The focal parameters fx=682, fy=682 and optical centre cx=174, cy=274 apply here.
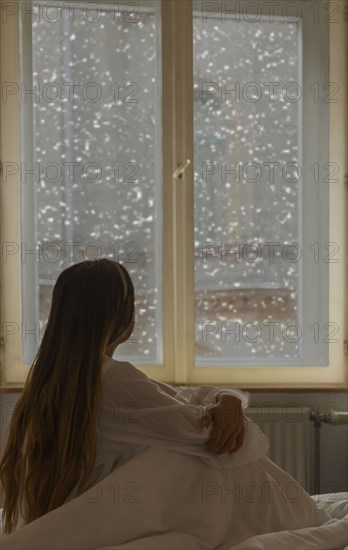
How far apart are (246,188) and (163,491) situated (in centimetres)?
167

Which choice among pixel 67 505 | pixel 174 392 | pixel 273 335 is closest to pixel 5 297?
pixel 273 335

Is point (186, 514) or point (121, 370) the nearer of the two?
point (186, 514)

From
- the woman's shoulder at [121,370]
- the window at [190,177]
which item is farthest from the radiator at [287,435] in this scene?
the woman's shoulder at [121,370]

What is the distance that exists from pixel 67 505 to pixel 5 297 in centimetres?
150

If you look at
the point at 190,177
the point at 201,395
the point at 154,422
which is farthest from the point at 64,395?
the point at 190,177

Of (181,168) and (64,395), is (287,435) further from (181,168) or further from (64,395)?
(64,395)

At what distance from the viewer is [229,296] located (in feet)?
9.20

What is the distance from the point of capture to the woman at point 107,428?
142 cm

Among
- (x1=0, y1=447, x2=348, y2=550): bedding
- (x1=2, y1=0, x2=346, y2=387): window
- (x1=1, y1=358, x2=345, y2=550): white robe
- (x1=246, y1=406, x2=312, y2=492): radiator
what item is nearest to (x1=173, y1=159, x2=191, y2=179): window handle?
(x1=2, y1=0, x2=346, y2=387): window

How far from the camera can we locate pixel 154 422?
144 centimetres

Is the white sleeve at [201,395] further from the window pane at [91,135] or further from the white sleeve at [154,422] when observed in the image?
the window pane at [91,135]

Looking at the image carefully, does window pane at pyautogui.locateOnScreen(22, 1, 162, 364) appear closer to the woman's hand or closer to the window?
the window

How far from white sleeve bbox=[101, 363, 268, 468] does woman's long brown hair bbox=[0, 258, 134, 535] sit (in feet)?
0.13

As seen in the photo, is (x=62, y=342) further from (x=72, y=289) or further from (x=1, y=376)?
(x=1, y=376)
